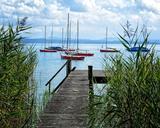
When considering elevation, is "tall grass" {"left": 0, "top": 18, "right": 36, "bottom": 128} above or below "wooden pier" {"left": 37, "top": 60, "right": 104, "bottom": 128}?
above

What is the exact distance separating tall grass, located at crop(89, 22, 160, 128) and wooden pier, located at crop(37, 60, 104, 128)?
39 cm

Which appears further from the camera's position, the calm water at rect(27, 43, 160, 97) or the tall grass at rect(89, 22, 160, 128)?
the calm water at rect(27, 43, 160, 97)

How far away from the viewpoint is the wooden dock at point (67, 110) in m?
6.89

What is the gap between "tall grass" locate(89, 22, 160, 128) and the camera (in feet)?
17.0

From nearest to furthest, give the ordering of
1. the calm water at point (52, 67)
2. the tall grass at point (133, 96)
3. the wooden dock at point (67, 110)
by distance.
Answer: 1. the tall grass at point (133, 96)
2. the wooden dock at point (67, 110)
3. the calm water at point (52, 67)

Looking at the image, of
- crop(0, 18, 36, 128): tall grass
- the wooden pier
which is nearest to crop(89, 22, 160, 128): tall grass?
the wooden pier

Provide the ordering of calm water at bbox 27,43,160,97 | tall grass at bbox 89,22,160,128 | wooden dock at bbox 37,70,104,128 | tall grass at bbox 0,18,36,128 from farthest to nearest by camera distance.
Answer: calm water at bbox 27,43,160,97
wooden dock at bbox 37,70,104,128
tall grass at bbox 0,18,36,128
tall grass at bbox 89,22,160,128

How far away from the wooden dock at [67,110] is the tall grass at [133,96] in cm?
39

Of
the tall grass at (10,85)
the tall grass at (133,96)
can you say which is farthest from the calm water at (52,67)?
the tall grass at (10,85)

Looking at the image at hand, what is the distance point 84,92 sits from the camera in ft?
33.6

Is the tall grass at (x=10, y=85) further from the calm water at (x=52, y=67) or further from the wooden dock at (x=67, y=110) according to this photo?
the calm water at (x=52, y=67)

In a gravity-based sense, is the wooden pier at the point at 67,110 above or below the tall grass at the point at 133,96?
below

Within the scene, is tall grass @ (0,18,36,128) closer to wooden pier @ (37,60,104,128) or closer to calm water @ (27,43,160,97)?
wooden pier @ (37,60,104,128)

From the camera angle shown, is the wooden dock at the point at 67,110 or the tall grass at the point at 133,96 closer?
the tall grass at the point at 133,96
